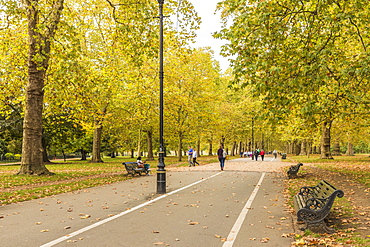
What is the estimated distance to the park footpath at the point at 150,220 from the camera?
569 centimetres

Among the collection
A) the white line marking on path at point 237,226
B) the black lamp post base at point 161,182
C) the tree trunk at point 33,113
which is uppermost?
the tree trunk at point 33,113

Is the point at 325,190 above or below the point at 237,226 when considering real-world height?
above

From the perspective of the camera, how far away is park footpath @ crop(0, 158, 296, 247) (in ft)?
18.7

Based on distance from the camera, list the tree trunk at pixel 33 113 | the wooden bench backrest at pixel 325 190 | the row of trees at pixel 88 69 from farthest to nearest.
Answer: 1. the tree trunk at pixel 33 113
2. the row of trees at pixel 88 69
3. the wooden bench backrest at pixel 325 190

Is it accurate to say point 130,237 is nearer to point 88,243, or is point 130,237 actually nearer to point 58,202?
point 88,243

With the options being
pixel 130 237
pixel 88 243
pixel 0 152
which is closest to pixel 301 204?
pixel 130 237

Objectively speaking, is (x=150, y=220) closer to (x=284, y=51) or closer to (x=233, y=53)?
(x=233, y=53)

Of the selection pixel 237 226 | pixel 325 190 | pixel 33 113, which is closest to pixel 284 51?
pixel 325 190

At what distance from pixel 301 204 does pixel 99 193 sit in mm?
7393

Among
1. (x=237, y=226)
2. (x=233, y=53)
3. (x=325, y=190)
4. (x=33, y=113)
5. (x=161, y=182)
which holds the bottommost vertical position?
(x=237, y=226)

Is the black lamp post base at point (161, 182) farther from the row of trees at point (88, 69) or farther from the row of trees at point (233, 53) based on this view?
the row of trees at point (88, 69)

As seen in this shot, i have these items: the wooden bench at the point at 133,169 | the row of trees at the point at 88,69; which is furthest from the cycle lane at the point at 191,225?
the row of trees at the point at 88,69

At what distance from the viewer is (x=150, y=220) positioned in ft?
23.6

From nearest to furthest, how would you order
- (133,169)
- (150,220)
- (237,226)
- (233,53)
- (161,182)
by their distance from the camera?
(237,226), (150,220), (161,182), (233,53), (133,169)
